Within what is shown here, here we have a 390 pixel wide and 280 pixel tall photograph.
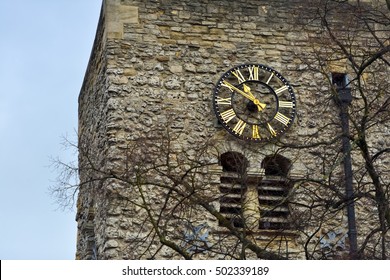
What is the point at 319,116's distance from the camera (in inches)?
781

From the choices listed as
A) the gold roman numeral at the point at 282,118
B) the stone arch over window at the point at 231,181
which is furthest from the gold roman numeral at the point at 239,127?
the gold roman numeral at the point at 282,118

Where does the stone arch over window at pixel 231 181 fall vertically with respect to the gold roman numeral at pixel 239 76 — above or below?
below

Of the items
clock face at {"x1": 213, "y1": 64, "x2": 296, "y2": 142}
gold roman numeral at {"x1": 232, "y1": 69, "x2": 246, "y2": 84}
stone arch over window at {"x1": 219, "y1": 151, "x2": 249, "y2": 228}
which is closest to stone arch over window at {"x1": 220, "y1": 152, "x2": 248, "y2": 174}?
stone arch over window at {"x1": 219, "y1": 151, "x2": 249, "y2": 228}

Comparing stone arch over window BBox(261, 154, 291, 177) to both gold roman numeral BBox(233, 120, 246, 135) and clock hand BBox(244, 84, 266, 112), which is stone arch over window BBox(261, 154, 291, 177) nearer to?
gold roman numeral BBox(233, 120, 246, 135)

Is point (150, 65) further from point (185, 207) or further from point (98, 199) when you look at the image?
point (185, 207)

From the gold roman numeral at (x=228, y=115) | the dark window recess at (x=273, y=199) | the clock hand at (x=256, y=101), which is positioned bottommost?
the dark window recess at (x=273, y=199)

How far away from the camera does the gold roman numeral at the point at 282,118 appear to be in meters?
19.8

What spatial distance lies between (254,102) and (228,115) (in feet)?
1.36

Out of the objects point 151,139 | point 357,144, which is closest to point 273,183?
point 151,139

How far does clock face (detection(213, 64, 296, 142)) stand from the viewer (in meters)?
19.6

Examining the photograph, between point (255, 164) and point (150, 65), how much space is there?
6.83 feet

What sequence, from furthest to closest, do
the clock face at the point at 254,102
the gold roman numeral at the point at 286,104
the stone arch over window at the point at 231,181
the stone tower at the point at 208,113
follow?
the gold roman numeral at the point at 286,104 < the clock face at the point at 254,102 < the stone tower at the point at 208,113 < the stone arch over window at the point at 231,181

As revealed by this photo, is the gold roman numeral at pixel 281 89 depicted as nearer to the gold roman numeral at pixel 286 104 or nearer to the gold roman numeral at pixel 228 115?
the gold roman numeral at pixel 286 104
